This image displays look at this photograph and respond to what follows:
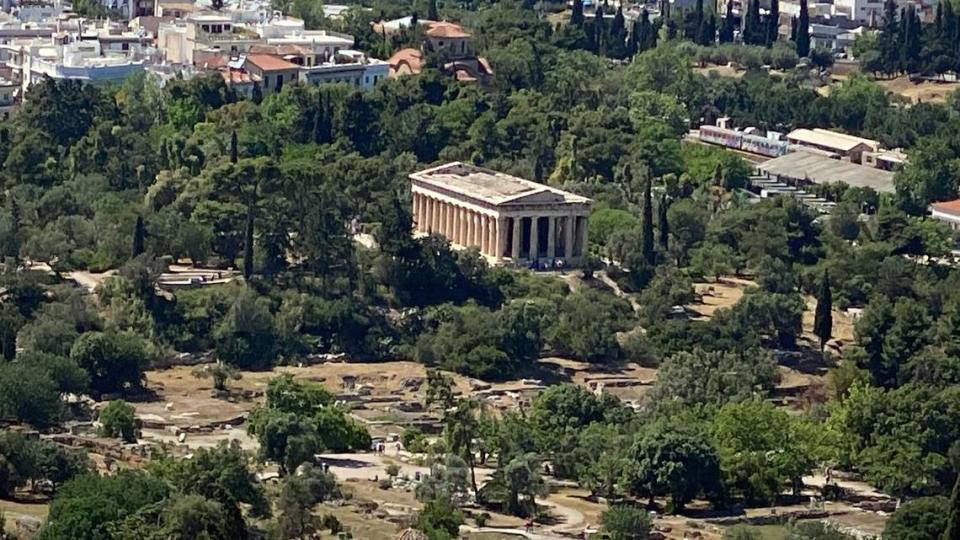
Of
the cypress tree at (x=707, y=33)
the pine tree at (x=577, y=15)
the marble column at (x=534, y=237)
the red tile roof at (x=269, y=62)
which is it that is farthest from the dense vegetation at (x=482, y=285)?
the cypress tree at (x=707, y=33)

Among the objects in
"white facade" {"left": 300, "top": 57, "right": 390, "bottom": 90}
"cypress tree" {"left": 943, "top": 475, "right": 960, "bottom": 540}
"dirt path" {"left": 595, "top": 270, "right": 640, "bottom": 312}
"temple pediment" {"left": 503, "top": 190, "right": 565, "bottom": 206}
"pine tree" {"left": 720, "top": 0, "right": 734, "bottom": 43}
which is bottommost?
"dirt path" {"left": 595, "top": 270, "right": 640, "bottom": 312}

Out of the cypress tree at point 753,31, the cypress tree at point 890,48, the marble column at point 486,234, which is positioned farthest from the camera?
the cypress tree at point 753,31

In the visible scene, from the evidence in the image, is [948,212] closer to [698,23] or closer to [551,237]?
[551,237]

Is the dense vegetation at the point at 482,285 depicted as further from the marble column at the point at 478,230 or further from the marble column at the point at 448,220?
the marble column at the point at 478,230

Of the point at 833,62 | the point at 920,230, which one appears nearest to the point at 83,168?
the point at 920,230

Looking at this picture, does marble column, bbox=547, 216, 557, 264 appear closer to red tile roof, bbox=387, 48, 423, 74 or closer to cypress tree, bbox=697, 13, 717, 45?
red tile roof, bbox=387, 48, 423, 74

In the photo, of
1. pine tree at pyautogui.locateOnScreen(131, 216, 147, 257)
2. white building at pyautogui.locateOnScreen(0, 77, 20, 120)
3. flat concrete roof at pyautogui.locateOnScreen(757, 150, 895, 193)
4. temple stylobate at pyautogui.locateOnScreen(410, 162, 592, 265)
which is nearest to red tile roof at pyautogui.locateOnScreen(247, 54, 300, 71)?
white building at pyautogui.locateOnScreen(0, 77, 20, 120)

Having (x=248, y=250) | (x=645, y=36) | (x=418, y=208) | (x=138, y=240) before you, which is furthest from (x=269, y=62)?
(x=248, y=250)
